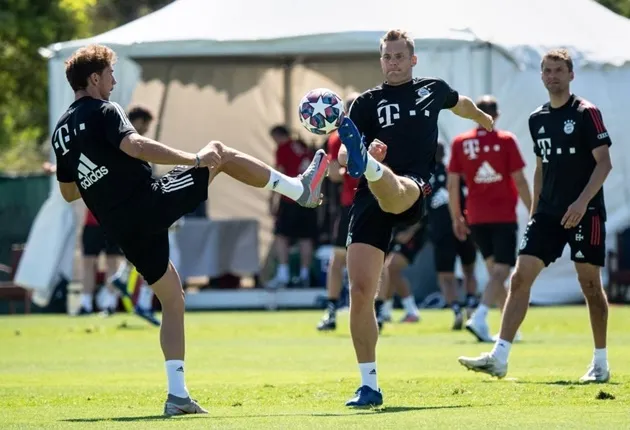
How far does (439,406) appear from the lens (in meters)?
8.83

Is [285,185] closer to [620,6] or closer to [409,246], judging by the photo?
[409,246]

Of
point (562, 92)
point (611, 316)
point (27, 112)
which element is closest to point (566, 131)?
point (562, 92)

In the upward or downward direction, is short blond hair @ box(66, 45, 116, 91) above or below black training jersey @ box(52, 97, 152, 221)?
above

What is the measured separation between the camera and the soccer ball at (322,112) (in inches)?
338

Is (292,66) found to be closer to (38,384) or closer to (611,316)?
(611,316)

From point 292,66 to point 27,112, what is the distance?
1293cm

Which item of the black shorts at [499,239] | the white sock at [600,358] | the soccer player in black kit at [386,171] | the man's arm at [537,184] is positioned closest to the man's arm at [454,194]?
the black shorts at [499,239]

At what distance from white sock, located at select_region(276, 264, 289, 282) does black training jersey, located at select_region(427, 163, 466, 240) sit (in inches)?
229

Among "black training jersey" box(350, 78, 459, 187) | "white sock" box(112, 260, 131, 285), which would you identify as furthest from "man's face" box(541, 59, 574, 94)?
"white sock" box(112, 260, 131, 285)

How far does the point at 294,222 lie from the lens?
24141mm

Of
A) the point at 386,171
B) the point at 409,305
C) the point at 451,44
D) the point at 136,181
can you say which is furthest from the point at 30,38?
the point at 386,171

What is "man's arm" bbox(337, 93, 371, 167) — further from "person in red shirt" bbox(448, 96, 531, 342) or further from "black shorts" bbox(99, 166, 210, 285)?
"person in red shirt" bbox(448, 96, 531, 342)

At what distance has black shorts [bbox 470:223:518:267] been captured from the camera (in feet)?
49.7

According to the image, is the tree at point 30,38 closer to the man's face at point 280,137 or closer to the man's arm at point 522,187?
the man's face at point 280,137
